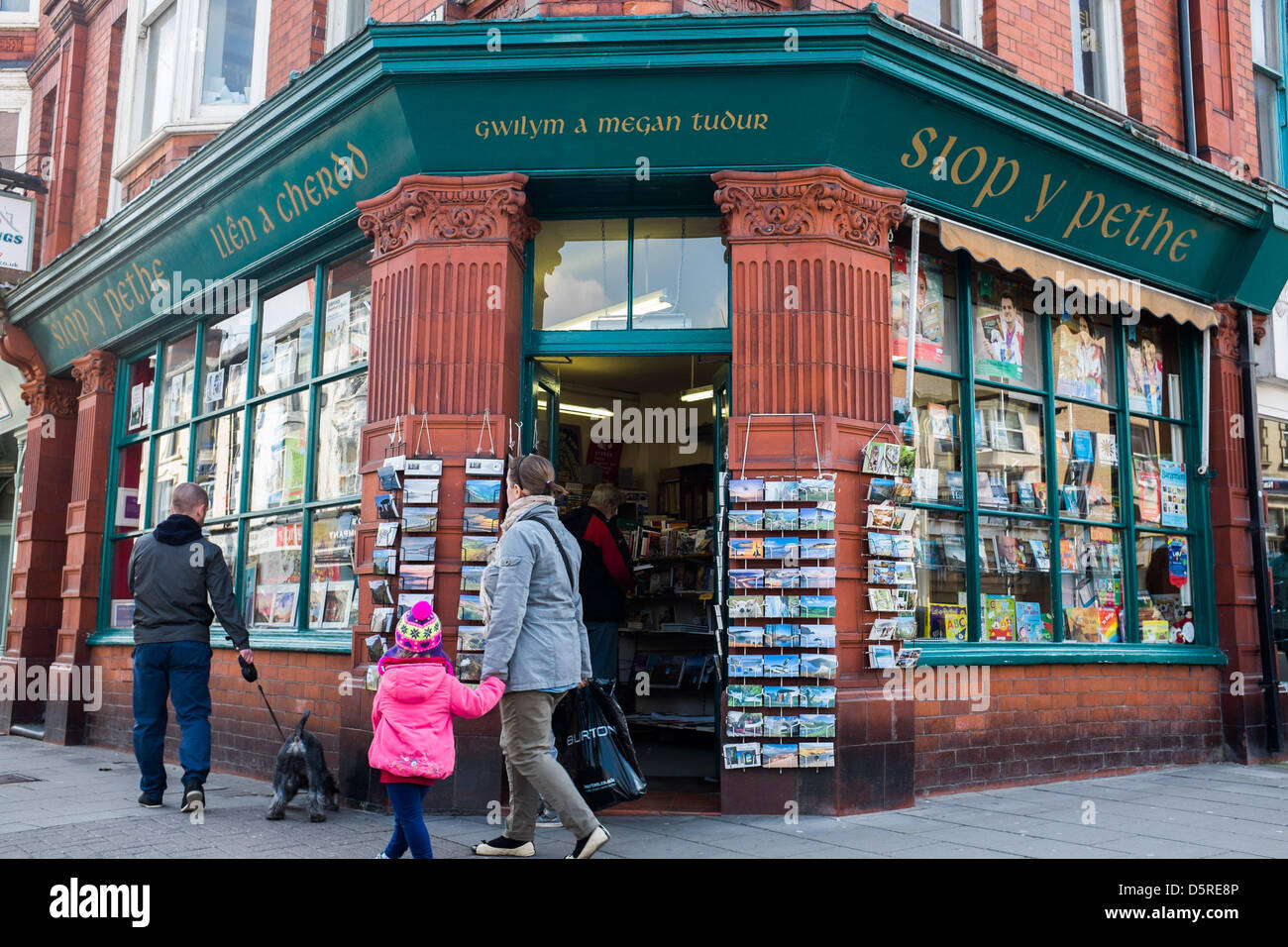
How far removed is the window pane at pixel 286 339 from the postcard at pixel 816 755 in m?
4.98

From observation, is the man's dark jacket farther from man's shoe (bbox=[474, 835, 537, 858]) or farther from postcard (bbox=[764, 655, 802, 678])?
postcard (bbox=[764, 655, 802, 678])

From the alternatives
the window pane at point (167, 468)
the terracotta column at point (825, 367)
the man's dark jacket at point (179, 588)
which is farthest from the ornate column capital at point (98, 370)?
the terracotta column at point (825, 367)

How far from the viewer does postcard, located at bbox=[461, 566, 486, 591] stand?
686 centimetres

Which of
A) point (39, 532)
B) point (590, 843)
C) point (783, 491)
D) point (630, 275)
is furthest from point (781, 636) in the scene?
point (39, 532)

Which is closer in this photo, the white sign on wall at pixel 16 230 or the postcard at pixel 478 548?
the postcard at pixel 478 548

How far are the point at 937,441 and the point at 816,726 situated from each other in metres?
2.63

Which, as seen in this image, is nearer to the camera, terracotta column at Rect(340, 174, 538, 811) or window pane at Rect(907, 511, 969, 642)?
terracotta column at Rect(340, 174, 538, 811)

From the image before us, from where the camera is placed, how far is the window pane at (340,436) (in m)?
8.30

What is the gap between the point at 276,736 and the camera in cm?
829

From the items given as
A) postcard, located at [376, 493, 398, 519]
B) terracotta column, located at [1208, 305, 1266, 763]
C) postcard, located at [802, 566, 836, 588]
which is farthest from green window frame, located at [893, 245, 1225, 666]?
postcard, located at [376, 493, 398, 519]

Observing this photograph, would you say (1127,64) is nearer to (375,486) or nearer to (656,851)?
(375,486)

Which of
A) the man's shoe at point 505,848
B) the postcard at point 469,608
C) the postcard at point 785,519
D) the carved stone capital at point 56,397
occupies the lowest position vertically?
the man's shoe at point 505,848

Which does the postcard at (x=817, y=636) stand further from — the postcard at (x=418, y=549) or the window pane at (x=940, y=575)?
the postcard at (x=418, y=549)

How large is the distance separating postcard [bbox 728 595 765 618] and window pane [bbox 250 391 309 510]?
3.92 m
